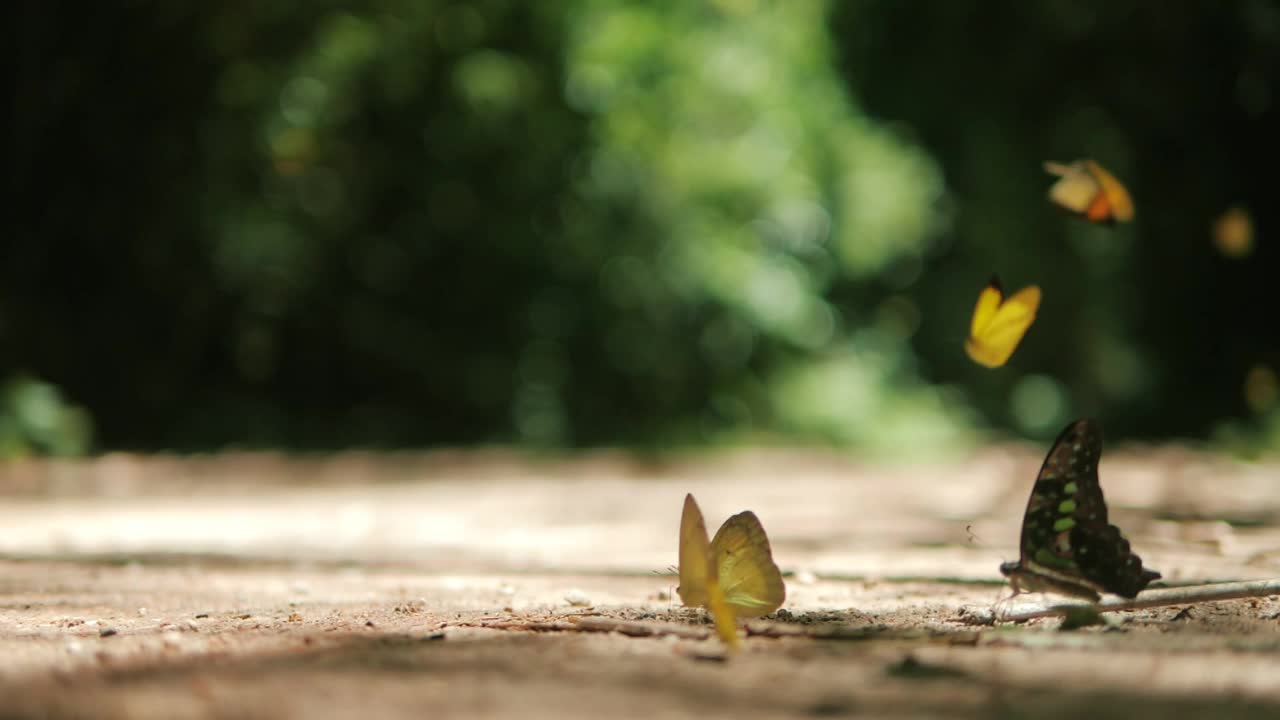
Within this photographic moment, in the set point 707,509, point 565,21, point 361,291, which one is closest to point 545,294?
point 361,291

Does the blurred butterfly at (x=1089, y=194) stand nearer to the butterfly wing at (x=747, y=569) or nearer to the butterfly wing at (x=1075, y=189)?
the butterfly wing at (x=1075, y=189)

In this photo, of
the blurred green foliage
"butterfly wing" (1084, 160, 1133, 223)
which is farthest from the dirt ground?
the blurred green foliage

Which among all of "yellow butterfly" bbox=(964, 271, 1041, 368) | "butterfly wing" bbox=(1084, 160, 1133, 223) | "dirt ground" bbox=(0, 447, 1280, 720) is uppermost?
"butterfly wing" bbox=(1084, 160, 1133, 223)

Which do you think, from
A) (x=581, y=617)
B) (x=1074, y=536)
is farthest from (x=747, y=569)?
(x=1074, y=536)

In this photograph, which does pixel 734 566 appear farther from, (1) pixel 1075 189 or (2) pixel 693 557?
(1) pixel 1075 189

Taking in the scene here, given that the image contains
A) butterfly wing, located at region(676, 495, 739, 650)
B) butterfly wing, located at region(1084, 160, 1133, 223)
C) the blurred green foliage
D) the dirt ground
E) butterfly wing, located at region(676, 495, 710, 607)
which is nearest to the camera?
the dirt ground

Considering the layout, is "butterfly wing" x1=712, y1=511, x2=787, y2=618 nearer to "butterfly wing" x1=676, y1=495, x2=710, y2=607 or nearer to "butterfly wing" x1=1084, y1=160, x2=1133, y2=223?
"butterfly wing" x1=676, y1=495, x2=710, y2=607

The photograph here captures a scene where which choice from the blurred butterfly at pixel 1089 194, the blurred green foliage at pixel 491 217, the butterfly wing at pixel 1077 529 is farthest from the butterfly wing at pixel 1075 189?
the blurred green foliage at pixel 491 217
